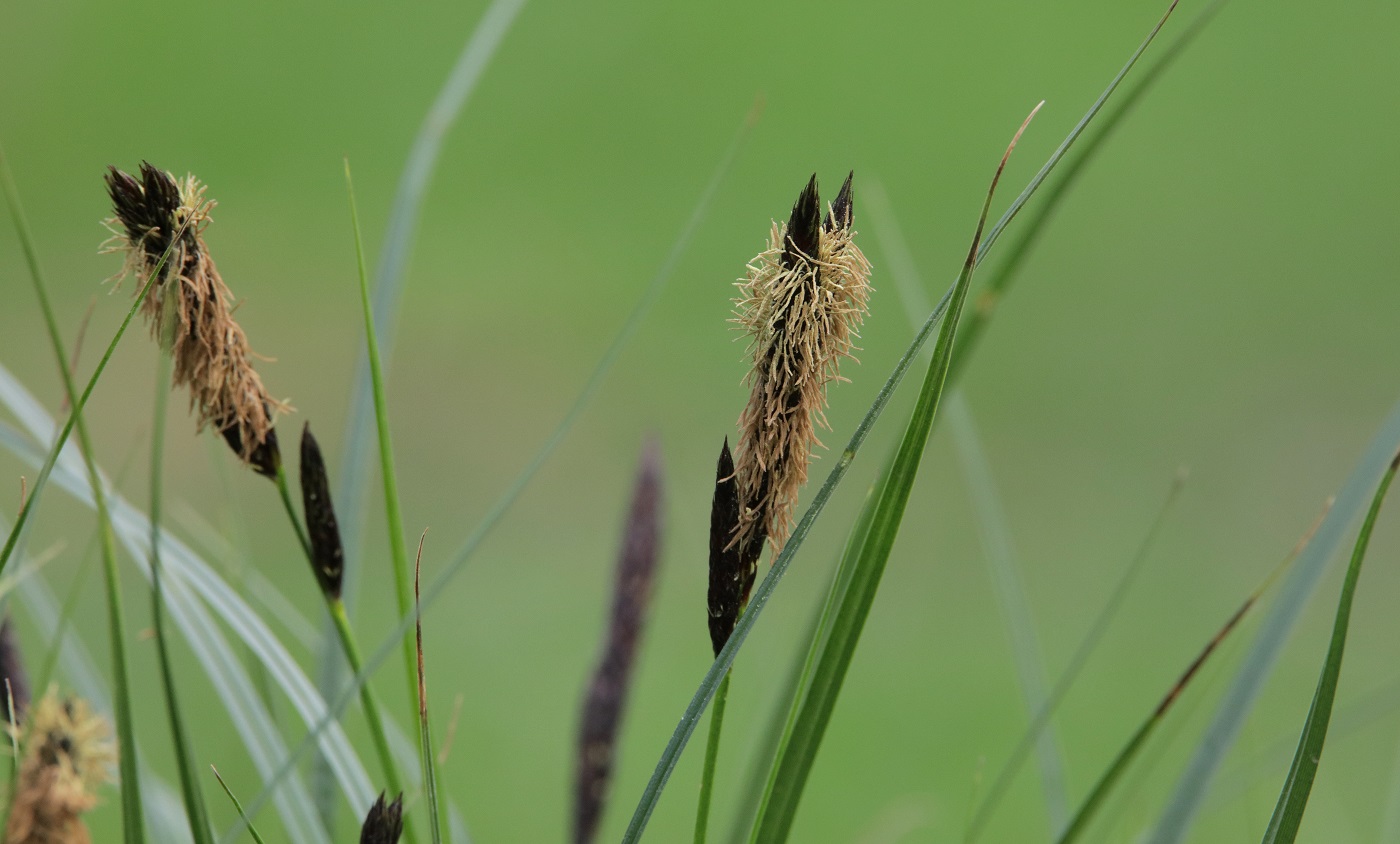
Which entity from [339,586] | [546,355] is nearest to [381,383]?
[339,586]

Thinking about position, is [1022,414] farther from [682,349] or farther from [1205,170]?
[1205,170]

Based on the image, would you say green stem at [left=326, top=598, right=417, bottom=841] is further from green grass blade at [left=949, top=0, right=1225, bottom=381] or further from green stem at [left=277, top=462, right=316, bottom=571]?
green grass blade at [left=949, top=0, right=1225, bottom=381]

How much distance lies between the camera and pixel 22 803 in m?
0.20

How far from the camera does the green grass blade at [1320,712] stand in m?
0.21

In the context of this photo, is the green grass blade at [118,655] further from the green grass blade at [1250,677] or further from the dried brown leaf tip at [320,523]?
the green grass blade at [1250,677]

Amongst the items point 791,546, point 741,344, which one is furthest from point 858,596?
point 741,344

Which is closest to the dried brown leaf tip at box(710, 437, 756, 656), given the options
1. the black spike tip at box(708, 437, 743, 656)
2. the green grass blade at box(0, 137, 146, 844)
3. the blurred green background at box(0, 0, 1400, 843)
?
the black spike tip at box(708, 437, 743, 656)

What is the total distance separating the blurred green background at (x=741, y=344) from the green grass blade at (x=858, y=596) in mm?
1007

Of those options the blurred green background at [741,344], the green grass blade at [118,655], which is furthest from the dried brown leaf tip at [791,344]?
the blurred green background at [741,344]

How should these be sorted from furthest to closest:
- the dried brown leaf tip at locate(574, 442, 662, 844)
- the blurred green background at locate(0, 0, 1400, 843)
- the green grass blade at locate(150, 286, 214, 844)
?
the blurred green background at locate(0, 0, 1400, 843) < the dried brown leaf tip at locate(574, 442, 662, 844) < the green grass blade at locate(150, 286, 214, 844)

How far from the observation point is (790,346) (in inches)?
8.5

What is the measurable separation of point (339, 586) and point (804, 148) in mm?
2048

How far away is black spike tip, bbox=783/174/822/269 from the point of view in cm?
21

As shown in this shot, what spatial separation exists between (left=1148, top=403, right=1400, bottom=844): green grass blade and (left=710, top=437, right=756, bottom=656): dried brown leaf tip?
92 millimetres
